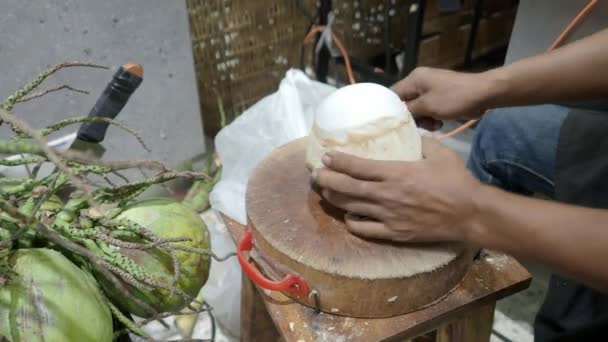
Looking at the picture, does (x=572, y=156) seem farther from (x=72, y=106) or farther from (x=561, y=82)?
(x=72, y=106)

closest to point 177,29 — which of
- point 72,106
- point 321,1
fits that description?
point 72,106

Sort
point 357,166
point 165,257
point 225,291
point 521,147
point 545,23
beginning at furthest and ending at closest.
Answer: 1. point 545,23
2. point 225,291
3. point 521,147
4. point 357,166
5. point 165,257

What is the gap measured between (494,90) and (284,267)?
1.47ft

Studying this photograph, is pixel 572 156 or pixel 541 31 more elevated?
pixel 541 31

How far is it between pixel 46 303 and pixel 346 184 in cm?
36

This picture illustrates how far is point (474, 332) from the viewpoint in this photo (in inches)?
29.6

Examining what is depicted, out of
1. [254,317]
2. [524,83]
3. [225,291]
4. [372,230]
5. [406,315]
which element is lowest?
[225,291]

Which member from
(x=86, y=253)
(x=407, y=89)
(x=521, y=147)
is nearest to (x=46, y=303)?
(x=86, y=253)

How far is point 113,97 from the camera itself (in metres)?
0.57

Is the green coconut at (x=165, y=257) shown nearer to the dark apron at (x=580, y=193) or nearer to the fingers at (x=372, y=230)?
the fingers at (x=372, y=230)

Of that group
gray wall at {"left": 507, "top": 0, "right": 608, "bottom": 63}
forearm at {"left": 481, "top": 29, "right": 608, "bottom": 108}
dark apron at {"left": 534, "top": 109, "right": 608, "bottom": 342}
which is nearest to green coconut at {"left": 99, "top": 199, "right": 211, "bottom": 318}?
forearm at {"left": 481, "top": 29, "right": 608, "bottom": 108}

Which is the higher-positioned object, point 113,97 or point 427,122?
point 113,97

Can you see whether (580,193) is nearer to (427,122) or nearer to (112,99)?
(427,122)

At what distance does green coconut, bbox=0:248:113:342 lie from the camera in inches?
16.0
